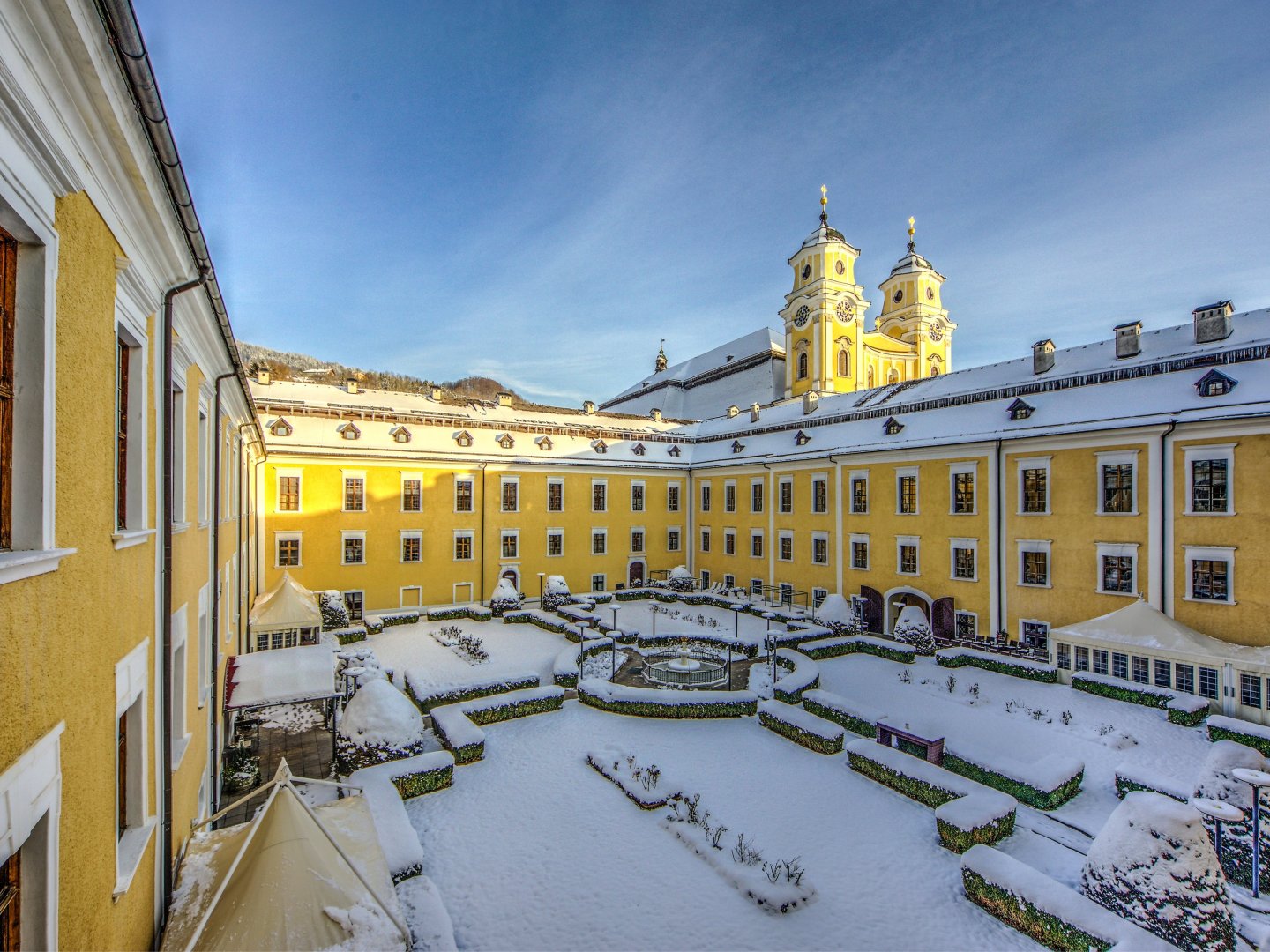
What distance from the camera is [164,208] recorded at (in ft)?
16.9

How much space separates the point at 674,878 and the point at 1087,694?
14606 millimetres

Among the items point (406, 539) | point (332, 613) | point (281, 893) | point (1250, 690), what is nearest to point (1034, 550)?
point (1250, 690)

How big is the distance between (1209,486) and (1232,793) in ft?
35.3

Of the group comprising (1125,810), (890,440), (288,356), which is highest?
(288,356)

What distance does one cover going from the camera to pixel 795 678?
57.3ft

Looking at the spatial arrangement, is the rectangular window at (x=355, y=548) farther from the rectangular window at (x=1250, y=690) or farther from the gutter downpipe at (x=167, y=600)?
the rectangular window at (x=1250, y=690)

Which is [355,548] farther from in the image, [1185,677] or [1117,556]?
[1185,677]

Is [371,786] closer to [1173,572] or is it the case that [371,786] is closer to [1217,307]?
[1173,572]

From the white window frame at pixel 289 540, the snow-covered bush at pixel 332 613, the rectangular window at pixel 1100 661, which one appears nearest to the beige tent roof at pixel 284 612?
the snow-covered bush at pixel 332 613

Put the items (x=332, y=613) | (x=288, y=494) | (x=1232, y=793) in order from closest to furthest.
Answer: (x=1232, y=793), (x=332, y=613), (x=288, y=494)

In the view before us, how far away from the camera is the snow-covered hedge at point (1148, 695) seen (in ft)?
48.6

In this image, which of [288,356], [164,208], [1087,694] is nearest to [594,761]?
[164,208]

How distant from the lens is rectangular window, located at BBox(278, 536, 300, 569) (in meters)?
25.0

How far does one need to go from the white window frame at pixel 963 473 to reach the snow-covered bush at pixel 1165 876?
49.7ft
